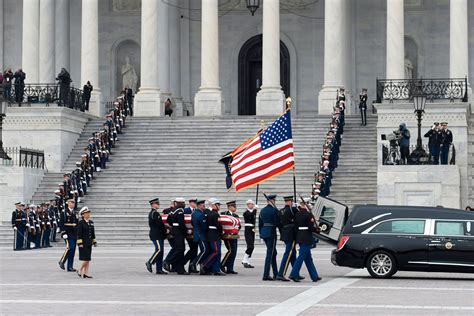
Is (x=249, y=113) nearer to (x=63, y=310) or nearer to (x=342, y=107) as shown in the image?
(x=342, y=107)

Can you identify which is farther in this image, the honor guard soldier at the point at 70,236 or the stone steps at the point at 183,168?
the stone steps at the point at 183,168

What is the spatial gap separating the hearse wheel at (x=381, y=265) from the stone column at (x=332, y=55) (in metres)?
27.5

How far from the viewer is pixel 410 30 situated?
217ft

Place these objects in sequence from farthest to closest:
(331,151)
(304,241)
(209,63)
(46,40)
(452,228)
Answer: (46,40), (209,63), (331,151), (452,228), (304,241)

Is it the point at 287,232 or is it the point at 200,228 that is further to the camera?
the point at 200,228

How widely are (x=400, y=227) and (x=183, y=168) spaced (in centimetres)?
2236

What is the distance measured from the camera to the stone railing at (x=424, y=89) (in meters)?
55.0

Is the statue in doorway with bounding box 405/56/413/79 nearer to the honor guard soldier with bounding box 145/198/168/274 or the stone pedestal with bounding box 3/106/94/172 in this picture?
the stone pedestal with bounding box 3/106/94/172

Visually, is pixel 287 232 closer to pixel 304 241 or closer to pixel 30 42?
pixel 304 241

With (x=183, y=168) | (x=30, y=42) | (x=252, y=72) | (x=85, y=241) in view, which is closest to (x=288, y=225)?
(x=85, y=241)

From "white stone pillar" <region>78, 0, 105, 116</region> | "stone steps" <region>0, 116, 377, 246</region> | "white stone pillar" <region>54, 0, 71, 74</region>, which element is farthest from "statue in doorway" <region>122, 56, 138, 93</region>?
"stone steps" <region>0, 116, 377, 246</region>

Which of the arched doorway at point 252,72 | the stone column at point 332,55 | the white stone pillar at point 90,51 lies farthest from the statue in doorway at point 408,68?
the white stone pillar at point 90,51

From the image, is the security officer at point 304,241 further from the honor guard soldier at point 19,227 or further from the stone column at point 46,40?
the stone column at point 46,40

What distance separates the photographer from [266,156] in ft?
113
